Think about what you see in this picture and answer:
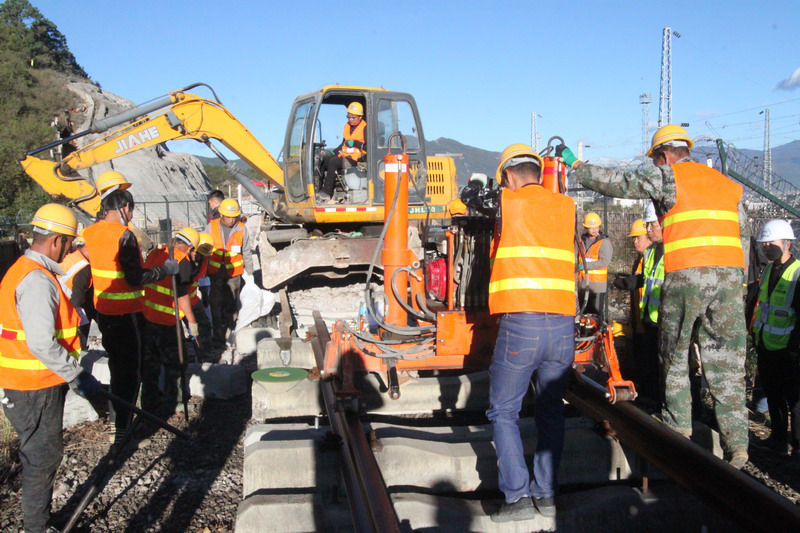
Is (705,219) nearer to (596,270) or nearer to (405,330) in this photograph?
(405,330)

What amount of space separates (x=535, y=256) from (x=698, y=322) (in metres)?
1.63

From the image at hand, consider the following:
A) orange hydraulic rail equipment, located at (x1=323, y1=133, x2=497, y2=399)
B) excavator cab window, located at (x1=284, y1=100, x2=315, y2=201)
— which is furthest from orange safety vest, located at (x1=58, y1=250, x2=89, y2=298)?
excavator cab window, located at (x1=284, y1=100, x2=315, y2=201)

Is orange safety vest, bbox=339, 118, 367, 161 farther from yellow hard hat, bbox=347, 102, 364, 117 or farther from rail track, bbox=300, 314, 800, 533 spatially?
rail track, bbox=300, 314, 800, 533

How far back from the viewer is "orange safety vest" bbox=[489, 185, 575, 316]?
10.7ft

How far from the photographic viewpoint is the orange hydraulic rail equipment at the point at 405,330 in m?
4.76

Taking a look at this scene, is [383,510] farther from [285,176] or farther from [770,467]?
[285,176]

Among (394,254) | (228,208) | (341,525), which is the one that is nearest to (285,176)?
(228,208)

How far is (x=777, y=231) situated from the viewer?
184 inches

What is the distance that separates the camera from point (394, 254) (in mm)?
4969

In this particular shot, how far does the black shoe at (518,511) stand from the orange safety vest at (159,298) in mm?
3806

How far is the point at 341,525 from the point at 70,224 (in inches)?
93.2

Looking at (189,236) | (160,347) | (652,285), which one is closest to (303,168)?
(189,236)

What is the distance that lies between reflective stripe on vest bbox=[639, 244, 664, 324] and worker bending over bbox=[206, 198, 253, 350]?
518 centimetres

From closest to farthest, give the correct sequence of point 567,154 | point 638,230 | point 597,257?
point 567,154
point 638,230
point 597,257
